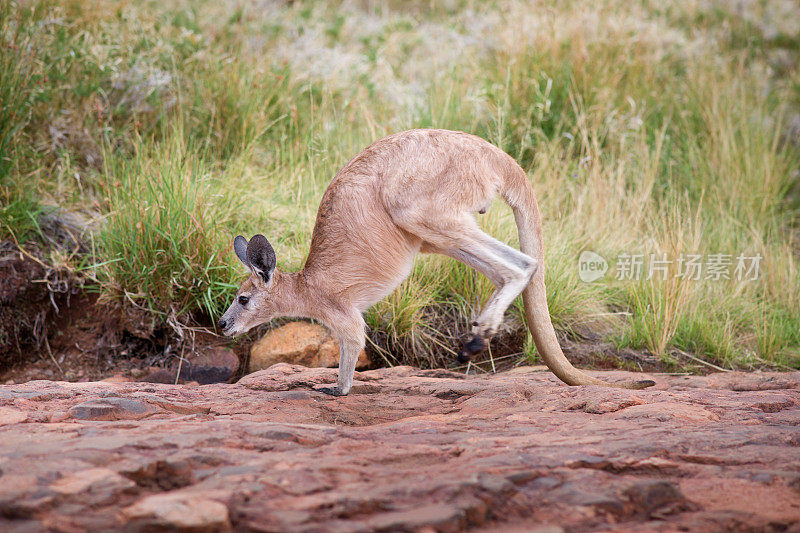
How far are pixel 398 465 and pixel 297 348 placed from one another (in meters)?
3.11

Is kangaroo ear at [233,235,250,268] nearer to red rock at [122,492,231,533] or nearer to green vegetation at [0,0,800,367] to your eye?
green vegetation at [0,0,800,367]

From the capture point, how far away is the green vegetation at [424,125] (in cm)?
577

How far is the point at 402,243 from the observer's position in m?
4.48

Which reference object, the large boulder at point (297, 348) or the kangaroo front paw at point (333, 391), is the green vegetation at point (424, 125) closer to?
the large boulder at point (297, 348)

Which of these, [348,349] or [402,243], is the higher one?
[402,243]

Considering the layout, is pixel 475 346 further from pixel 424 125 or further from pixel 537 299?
pixel 424 125

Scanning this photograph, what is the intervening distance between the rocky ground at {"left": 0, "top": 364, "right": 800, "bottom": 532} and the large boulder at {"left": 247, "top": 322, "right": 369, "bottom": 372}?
1733 mm

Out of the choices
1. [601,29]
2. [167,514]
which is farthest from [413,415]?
[601,29]

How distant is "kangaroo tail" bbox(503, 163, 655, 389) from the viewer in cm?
443

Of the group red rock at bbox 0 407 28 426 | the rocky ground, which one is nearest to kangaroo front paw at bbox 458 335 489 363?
the rocky ground

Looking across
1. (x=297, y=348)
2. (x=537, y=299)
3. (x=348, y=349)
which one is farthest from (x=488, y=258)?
(x=297, y=348)

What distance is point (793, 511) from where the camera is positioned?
2162mm

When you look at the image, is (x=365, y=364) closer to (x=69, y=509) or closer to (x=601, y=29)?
(x=69, y=509)

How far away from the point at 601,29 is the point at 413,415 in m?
7.32
